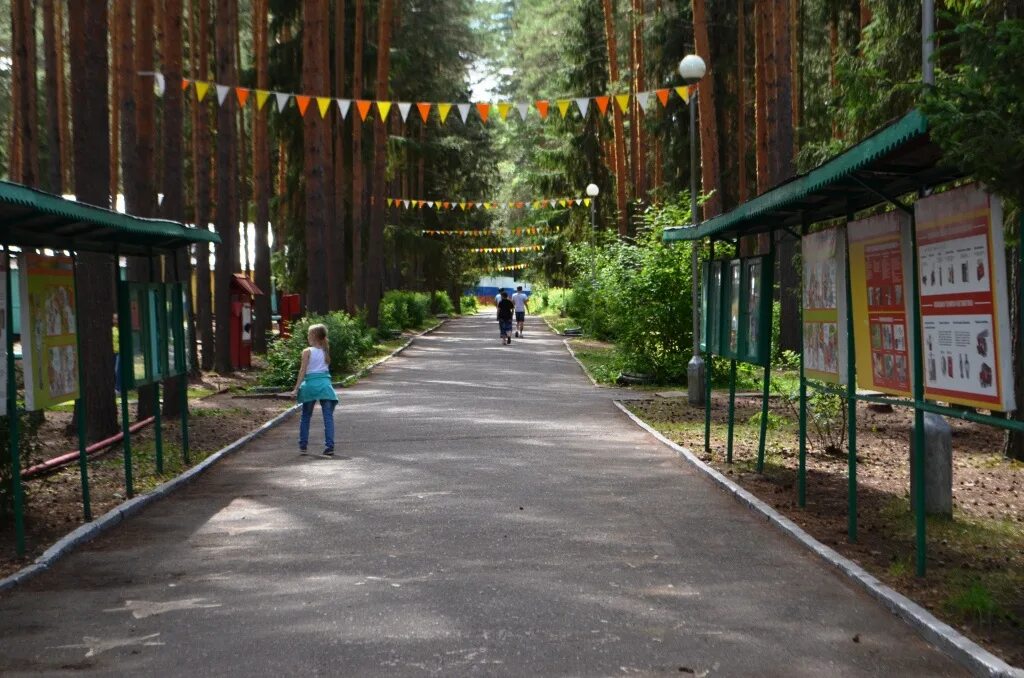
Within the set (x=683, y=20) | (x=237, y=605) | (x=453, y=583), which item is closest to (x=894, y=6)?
(x=453, y=583)

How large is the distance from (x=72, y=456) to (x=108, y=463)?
70cm

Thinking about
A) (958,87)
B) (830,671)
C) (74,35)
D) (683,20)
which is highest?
(683,20)

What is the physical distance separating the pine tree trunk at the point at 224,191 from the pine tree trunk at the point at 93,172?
410 inches

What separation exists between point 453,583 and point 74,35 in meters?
10.1

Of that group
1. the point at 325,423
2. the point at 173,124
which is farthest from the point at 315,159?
the point at 325,423

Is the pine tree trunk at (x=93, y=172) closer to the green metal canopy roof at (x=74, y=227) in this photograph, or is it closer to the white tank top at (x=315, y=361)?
the green metal canopy roof at (x=74, y=227)

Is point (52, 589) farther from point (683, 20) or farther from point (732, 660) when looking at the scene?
point (683, 20)

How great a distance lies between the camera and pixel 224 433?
610 inches

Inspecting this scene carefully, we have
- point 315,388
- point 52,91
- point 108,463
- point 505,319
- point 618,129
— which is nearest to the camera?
point 108,463

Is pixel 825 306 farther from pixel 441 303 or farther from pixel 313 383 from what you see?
pixel 441 303

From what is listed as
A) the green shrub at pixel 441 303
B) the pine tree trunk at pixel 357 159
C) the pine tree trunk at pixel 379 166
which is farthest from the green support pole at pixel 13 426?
the green shrub at pixel 441 303

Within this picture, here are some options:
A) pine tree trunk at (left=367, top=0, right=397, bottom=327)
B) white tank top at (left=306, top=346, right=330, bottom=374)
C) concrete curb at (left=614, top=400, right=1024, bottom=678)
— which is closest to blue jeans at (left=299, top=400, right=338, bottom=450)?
white tank top at (left=306, top=346, right=330, bottom=374)

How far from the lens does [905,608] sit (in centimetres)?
625

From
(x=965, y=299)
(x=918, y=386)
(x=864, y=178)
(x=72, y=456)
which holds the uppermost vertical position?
(x=864, y=178)
